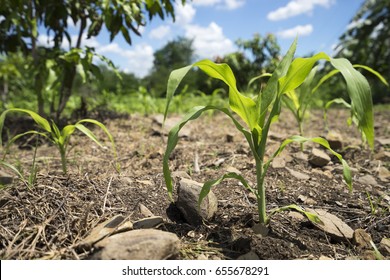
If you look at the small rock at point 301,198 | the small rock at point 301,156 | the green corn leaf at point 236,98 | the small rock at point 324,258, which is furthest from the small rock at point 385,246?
the small rock at point 301,156

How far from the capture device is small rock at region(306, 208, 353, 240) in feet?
4.11

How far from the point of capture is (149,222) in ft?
4.03

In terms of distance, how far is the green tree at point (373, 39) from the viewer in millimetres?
9727

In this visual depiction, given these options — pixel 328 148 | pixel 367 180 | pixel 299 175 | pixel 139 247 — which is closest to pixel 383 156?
pixel 367 180

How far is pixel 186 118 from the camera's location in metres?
1.12

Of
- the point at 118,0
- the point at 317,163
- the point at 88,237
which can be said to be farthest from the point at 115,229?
the point at 118,0

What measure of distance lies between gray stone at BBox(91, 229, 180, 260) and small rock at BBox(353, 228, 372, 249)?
2.19ft

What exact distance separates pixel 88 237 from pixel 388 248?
1.01m

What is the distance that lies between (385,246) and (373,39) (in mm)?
10529

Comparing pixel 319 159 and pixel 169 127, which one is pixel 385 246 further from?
pixel 169 127

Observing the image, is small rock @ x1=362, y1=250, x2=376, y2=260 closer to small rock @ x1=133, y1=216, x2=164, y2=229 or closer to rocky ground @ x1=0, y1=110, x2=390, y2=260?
rocky ground @ x1=0, y1=110, x2=390, y2=260

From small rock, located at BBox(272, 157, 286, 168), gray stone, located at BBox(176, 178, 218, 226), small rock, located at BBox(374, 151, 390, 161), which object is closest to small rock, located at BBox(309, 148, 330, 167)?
small rock, located at BBox(272, 157, 286, 168)

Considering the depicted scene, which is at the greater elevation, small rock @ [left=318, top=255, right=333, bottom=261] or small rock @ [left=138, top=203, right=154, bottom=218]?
small rock @ [left=138, top=203, right=154, bottom=218]
